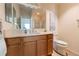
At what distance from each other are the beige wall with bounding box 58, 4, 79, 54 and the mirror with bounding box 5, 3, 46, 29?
0.25 meters

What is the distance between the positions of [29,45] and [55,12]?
1.97 ft

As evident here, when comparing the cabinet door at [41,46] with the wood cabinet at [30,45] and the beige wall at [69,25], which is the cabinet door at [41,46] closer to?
the wood cabinet at [30,45]

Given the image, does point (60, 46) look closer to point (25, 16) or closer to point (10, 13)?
point (25, 16)

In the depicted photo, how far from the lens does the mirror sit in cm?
169

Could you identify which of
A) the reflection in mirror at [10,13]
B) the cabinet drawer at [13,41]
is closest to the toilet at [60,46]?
the cabinet drawer at [13,41]

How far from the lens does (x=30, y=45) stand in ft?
5.78

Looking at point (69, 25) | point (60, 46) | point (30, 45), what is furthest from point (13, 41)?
point (69, 25)

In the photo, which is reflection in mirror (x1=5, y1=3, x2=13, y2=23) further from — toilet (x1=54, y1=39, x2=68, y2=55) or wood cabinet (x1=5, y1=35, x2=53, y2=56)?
toilet (x1=54, y1=39, x2=68, y2=55)

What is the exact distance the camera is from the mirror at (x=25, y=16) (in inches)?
66.7

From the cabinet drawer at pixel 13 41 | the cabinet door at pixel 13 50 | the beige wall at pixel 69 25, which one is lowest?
the cabinet door at pixel 13 50

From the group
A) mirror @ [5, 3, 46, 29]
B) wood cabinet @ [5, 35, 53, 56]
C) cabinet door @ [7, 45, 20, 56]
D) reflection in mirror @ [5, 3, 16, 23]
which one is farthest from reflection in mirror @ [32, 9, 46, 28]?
cabinet door @ [7, 45, 20, 56]

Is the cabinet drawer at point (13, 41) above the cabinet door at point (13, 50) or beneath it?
above

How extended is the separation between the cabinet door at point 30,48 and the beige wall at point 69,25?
0.41m

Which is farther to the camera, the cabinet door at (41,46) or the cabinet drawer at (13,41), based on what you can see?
the cabinet door at (41,46)
